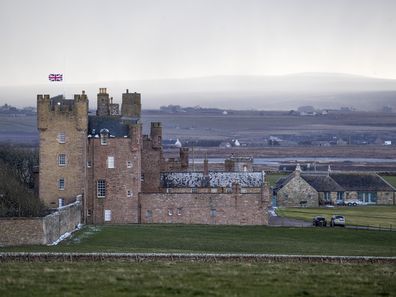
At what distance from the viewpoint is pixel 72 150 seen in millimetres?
76000

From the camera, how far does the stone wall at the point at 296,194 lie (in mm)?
99125

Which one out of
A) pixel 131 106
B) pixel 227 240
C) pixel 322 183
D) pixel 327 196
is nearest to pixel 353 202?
pixel 327 196

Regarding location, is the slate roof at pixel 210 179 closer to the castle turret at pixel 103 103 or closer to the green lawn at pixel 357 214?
the green lawn at pixel 357 214

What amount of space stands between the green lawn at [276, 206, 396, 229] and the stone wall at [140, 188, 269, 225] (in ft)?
22.5

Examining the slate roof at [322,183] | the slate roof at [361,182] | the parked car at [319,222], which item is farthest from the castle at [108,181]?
the slate roof at [361,182]

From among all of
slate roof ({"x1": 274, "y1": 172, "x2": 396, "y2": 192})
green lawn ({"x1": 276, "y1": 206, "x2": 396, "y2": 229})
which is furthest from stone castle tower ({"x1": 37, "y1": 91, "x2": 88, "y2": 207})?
slate roof ({"x1": 274, "y1": 172, "x2": 396, "y2": 192})

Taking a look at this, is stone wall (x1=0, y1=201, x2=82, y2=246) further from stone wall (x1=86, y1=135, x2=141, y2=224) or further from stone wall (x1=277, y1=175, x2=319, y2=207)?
stone wall (x1=277, y1=175, x2=319, y2=207)

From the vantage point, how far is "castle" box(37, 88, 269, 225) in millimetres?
75812

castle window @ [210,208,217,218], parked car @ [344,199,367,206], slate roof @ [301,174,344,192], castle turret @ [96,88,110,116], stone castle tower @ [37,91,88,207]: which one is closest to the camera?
stone castle tower @ [37,91,88,207]

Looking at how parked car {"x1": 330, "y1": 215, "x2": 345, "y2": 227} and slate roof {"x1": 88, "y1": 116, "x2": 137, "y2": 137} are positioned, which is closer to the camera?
parked car {"x1": 330, "y1": 215, "x2": 345, "y2": 227}

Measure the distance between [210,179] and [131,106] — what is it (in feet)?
26.0

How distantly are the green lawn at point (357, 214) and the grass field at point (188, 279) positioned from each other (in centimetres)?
3669

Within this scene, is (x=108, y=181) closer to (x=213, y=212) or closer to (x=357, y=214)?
(x=213, y=212)

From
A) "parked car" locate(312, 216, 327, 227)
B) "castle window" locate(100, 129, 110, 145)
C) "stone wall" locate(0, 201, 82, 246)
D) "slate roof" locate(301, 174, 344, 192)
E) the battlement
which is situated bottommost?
"parked car" locate(312, 216, 327, 227)
